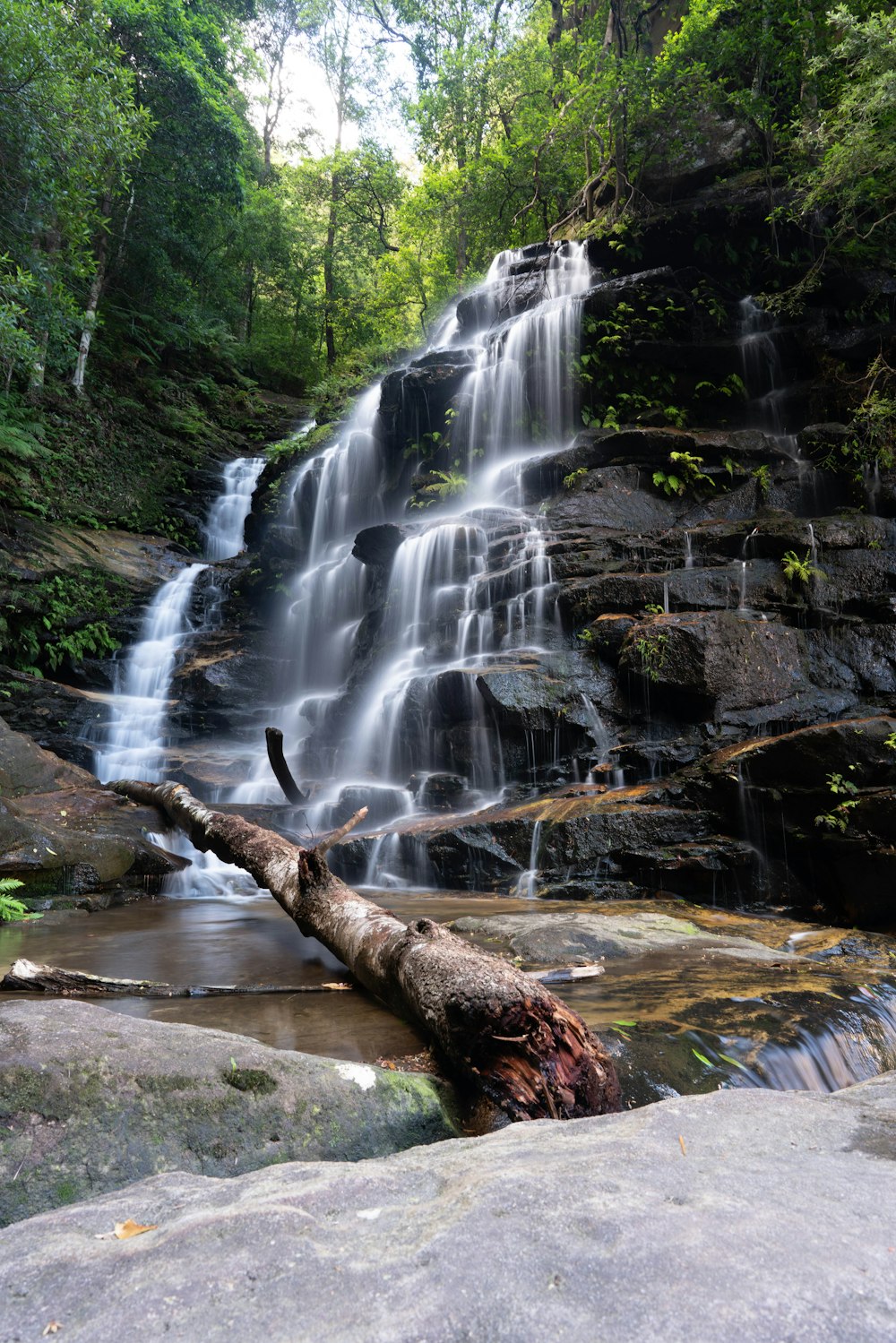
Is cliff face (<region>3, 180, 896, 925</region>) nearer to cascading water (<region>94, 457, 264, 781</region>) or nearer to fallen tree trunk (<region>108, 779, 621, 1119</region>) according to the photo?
cascading water (<region>94, 457, 264, 781</region>)

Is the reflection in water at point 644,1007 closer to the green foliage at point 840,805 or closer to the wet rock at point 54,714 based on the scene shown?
the green foliage at point 840,805

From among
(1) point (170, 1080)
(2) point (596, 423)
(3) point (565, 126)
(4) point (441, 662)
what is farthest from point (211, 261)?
(1) point (170, 1080)

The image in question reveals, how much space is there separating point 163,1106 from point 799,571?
9.95 m

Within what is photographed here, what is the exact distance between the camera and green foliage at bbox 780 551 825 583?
32.1ft

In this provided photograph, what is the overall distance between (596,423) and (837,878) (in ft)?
38.1

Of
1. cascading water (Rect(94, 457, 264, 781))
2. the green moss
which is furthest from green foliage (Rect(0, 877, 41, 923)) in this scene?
cascading water (Rect(94, 457, 264, 781))

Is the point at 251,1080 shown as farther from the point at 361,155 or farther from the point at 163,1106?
the point at 361,155

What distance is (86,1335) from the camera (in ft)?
3.61

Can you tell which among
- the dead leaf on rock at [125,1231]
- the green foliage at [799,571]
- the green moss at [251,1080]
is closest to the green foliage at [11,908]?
the green moss at [251,1080]

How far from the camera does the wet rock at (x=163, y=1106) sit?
6.42ft

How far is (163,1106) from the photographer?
2158 millimetres

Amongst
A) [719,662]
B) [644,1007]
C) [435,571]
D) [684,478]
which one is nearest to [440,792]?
[719,662]

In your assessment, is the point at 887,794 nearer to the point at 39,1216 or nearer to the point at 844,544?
the point at 844,544

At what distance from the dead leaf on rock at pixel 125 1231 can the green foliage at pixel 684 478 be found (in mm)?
13119
